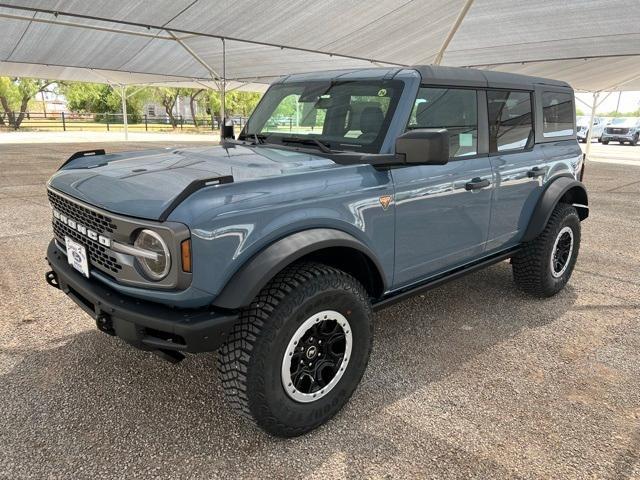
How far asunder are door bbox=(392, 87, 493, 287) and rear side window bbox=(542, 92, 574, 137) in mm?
1022

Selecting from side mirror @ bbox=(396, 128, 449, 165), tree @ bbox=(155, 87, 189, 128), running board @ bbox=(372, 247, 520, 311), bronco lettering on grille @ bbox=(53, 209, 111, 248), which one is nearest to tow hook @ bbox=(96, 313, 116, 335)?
bronco lettering on grille @ bbox=(53, 209, 111, 248)

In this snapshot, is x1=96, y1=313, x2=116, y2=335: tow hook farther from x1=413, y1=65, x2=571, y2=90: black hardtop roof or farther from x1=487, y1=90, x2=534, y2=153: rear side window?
x1=487, y1=90, x2=534, y2=153: rear side window

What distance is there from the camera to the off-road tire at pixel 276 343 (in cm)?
205

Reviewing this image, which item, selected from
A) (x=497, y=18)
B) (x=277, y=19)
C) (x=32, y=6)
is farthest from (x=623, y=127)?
(x=32, y=6)

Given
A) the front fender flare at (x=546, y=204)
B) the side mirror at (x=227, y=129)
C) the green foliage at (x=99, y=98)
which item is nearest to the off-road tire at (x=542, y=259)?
the front fender flare at (x=546, y=204)

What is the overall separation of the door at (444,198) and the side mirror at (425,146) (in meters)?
0.21

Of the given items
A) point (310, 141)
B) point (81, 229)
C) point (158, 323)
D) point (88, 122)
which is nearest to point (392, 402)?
point (158, 323)

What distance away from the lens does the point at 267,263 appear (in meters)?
2.00

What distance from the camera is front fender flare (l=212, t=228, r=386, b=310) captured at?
1948 mm

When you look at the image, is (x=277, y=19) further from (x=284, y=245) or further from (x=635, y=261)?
(x=284, y=245)

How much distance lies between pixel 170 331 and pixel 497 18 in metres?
9.31

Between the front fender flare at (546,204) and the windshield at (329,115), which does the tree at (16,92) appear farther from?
the front fender flare at (546,204)

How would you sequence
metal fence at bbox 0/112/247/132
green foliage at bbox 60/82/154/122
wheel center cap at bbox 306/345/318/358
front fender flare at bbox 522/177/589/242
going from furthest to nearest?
green foliage at bbox 60/82/154/122 → metal fence at bbox 0/112/247/132 → front fender flare at bbox 522/177/589/242 → wheel center cap at bbox 306/345/318/358

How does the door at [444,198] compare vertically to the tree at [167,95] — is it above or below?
below
